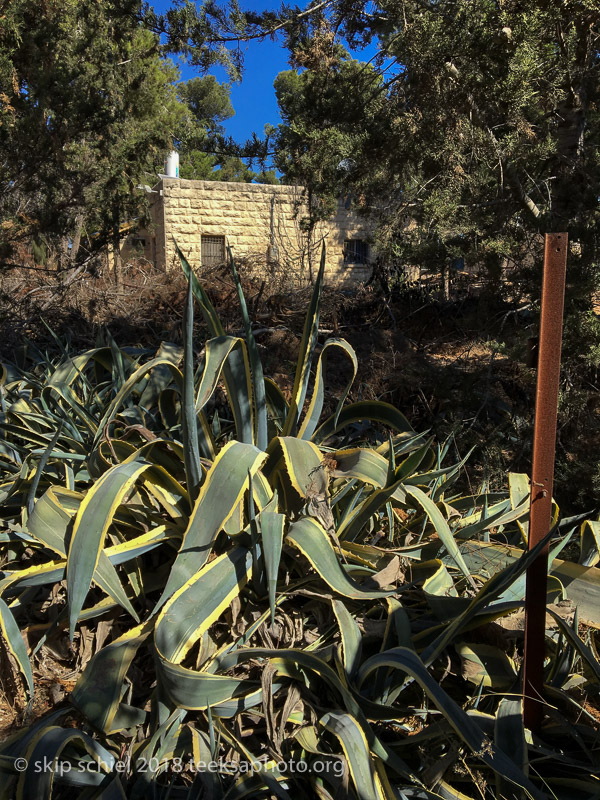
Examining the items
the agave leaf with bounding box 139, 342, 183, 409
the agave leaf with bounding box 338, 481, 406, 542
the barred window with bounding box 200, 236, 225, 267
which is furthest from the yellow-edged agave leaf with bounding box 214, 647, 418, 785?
the barred window with bounding box 200, 236, 225, 267

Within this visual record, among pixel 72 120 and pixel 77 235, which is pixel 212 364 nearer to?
pixel 72 120

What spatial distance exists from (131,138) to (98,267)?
144 centimetres

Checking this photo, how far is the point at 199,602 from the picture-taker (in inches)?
62.5

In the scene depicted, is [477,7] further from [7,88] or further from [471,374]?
[7,88]

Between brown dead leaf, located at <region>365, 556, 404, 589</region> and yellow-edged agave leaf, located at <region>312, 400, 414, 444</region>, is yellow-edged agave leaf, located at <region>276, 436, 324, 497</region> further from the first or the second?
yellow-edged agave leaf, located at <region>312, 400, 414, 444</region>

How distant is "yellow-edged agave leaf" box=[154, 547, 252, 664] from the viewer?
1507 millimetres

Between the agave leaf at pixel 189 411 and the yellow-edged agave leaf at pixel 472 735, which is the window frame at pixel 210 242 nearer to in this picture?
the agave leaf at pixel 189 411

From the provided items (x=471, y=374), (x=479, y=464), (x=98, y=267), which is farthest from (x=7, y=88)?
(x=479, y=464)

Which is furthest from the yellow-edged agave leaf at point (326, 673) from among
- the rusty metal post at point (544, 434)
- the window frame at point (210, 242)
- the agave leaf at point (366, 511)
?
the window frame at point (210, 242)

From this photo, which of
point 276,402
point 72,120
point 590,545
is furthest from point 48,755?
point 72,120

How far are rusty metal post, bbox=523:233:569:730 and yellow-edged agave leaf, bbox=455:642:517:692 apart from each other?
18 cm

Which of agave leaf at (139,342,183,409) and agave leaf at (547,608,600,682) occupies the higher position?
agave leaf at (139,342,183,409)

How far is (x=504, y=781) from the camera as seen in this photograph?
1.37 meters

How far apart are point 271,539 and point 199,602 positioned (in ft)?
0.79
